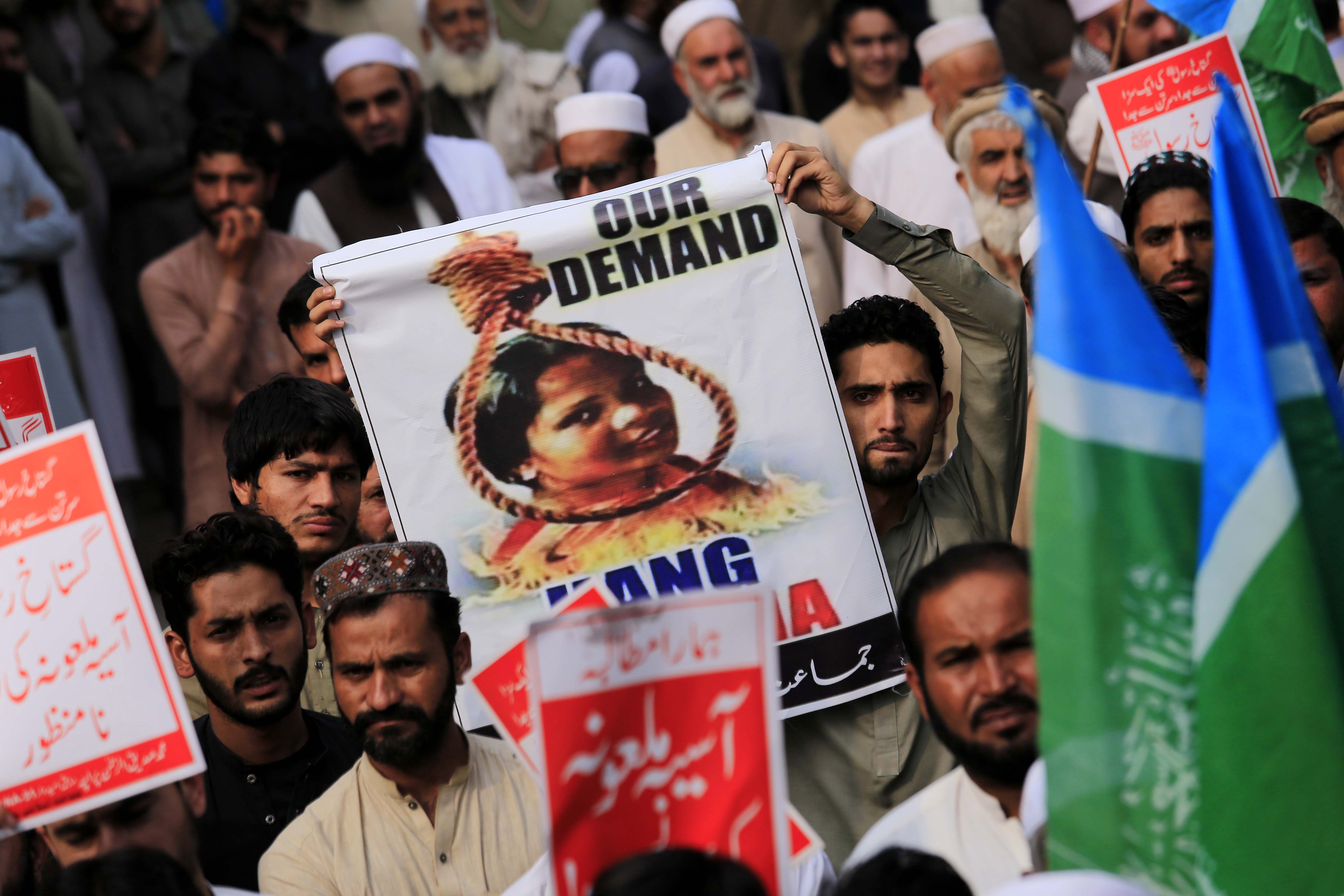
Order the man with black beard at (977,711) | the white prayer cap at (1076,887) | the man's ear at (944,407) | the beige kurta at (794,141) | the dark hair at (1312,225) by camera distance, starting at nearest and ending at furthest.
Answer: the white prayer cap at (1076,887), the man with black beard at (977,711), the man's ear at (944,407), the dark hair at (1312,225), the beige kurta at (794,141)

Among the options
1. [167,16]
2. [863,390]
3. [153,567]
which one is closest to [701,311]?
[863,390]

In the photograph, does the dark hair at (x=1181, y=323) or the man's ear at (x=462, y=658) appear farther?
the dark hair at (x=1181, y=323)

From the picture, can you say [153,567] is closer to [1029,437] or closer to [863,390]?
[863,390]

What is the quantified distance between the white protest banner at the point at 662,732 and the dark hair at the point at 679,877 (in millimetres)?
158

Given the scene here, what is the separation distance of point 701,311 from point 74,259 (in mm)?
4283

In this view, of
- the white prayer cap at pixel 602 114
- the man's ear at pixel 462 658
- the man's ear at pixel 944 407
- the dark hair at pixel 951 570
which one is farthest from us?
the white prayer cap at pixel 602 114

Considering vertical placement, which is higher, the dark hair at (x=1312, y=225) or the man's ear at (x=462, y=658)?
the dark hair at (x=1312, y=225)

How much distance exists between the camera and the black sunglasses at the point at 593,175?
19.2ft

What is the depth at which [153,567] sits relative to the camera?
12.8 feet

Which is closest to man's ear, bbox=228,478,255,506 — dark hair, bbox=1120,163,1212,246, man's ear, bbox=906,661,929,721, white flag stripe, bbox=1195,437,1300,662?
man's ear, bbox=906,661,929,721

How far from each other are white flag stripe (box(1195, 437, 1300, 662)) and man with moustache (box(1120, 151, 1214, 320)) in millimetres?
2541

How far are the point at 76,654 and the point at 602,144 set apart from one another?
3174 mm

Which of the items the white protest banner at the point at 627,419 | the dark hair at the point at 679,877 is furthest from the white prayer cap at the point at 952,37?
the dark hair at the point at 679,877

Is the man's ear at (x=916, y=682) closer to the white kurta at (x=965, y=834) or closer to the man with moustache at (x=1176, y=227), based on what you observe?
the white kurta at (x=965, y=834)
